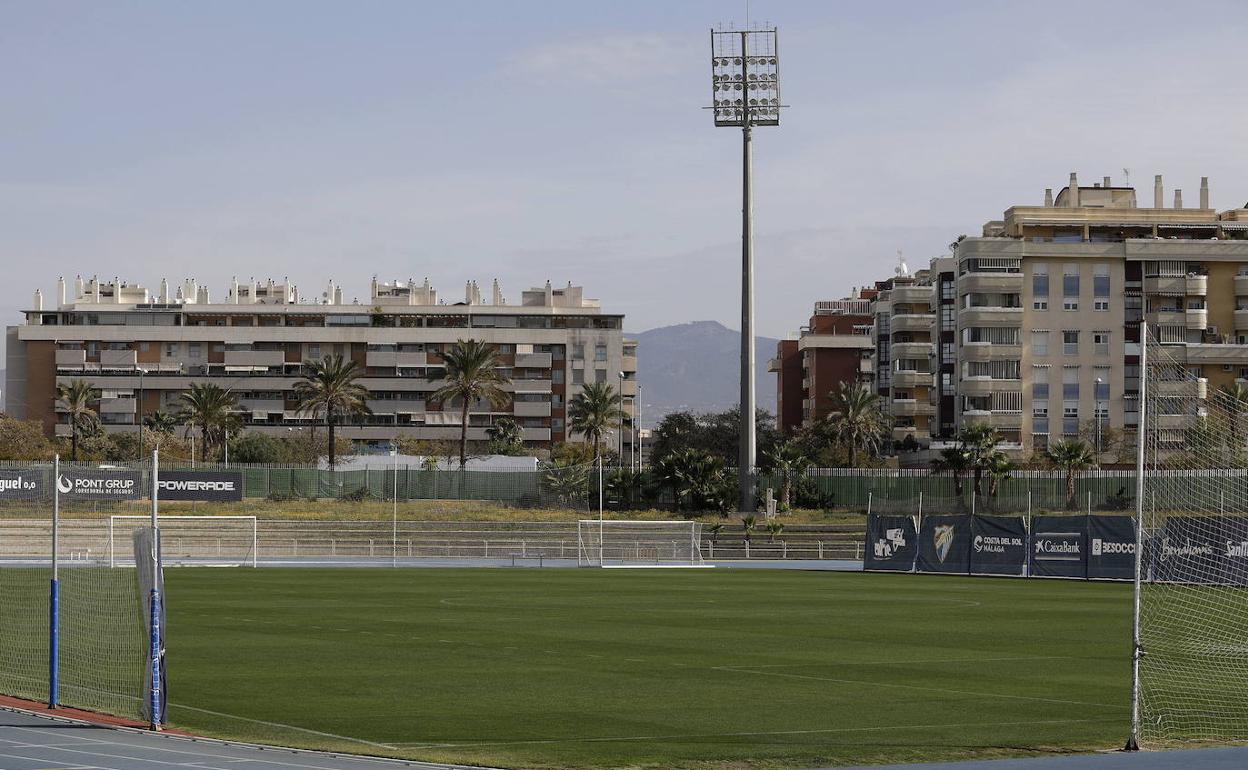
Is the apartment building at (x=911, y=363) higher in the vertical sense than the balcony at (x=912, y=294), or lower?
lower

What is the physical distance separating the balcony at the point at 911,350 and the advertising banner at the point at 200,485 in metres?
85.6

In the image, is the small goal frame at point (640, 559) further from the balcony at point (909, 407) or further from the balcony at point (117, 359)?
the balcony at point (117, 359)

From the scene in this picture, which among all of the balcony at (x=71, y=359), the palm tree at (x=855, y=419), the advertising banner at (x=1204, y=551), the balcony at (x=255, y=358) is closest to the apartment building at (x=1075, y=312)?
the palm tree at (x=855, y=419)

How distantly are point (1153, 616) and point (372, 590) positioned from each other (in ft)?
74.8

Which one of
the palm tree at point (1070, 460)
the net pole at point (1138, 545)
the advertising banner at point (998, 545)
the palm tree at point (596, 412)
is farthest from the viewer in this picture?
the palm tree at point (596, 412)

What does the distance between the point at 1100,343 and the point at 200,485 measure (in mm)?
78810

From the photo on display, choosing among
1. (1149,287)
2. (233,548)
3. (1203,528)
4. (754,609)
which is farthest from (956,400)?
(754,609)

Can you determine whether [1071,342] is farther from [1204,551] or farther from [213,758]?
[213,758]

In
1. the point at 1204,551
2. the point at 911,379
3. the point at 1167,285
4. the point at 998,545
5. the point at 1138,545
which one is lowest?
the point at 998,545

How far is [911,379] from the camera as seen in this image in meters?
150

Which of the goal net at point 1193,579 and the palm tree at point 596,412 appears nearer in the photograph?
the goal net at point 1193,579

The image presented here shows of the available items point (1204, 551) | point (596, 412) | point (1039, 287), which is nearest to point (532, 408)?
point (596, 412)

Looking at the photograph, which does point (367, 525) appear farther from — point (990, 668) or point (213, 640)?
point (990, 668)

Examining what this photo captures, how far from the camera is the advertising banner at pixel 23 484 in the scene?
2810 inches
